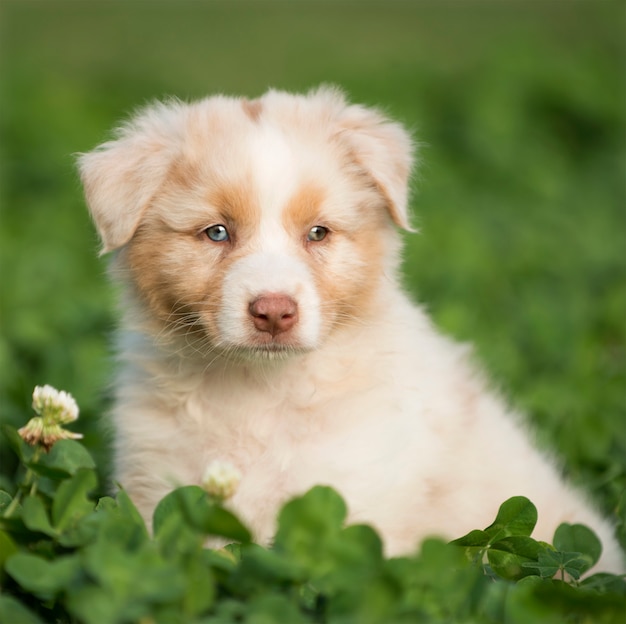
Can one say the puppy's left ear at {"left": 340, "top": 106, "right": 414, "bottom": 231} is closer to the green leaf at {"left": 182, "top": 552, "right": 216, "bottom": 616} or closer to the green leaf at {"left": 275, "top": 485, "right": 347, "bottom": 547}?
the green leaf at {"left": 275, "top": 485, "right": 347, "bottom": 547}

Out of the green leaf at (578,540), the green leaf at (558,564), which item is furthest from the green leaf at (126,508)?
the green leaf at (578,540)

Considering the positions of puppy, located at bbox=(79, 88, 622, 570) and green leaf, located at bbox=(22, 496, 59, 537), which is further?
puppy, located at bbox=(79, 88, 622, 570)

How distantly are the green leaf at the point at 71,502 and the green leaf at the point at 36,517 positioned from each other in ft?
0.10

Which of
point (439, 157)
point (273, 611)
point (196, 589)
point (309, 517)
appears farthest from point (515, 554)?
point (439, 157)

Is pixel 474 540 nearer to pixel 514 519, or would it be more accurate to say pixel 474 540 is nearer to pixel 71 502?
pixel 514 519

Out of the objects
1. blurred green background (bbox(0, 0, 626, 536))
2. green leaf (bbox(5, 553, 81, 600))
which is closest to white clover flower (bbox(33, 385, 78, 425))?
green leaf (bbox(5, 553, 81, 600))

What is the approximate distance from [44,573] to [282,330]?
4.25 ft

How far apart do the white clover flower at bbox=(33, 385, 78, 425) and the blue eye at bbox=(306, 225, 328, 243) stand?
1125 mm

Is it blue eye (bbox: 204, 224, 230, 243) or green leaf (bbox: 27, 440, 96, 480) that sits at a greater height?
blue eye (bbox: 204, 224, 230, 243)

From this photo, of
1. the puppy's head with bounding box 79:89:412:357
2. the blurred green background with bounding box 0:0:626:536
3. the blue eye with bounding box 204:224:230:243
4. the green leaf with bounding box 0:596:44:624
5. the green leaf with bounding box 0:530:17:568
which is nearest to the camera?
the green leaf with bounding box 0:596:44:624

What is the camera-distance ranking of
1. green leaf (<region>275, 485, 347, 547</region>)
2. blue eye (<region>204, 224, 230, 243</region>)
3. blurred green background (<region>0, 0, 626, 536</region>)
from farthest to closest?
blurred green background (<region>0, 0, 626, 536</region>), blue eye (<region>204, 224, 230, 243</region>), green leaf (<region>275, 485, 347, 547</region>)

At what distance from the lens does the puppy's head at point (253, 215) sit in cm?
405

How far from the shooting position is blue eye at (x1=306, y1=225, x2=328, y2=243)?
4242 mm

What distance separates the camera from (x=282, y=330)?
399 cm
